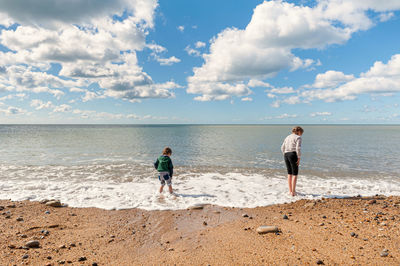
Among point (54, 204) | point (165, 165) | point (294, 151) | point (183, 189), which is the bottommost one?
point (183, 189)

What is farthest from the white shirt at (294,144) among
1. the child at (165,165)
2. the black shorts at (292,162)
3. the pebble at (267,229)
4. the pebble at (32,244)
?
the pebble at (32,244)

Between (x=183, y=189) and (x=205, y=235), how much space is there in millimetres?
4627

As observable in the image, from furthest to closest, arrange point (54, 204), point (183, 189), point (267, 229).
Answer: point (183, 189) → point (54, 204) → point (267, 229)

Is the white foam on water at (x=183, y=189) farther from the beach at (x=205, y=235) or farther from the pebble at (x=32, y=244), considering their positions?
the pebble at (x=32, y=244)

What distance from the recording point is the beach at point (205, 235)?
4.32 m

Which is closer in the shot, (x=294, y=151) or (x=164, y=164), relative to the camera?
(x=294, y=151)

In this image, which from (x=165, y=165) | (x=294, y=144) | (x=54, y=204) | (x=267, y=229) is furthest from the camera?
(x=165, y=165)

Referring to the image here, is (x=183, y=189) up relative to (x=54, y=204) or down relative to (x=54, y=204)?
down

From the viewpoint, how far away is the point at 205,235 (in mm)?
5492

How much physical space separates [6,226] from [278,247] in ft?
24.3

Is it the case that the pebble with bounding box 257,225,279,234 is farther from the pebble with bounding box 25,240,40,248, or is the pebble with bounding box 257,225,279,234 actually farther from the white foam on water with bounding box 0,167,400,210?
the pebble with bounding box 25,240,40,248

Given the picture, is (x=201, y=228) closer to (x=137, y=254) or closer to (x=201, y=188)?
(x=137, y=254)

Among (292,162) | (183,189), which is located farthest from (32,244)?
(292,162)

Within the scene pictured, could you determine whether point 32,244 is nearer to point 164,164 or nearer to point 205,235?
point 205,235
